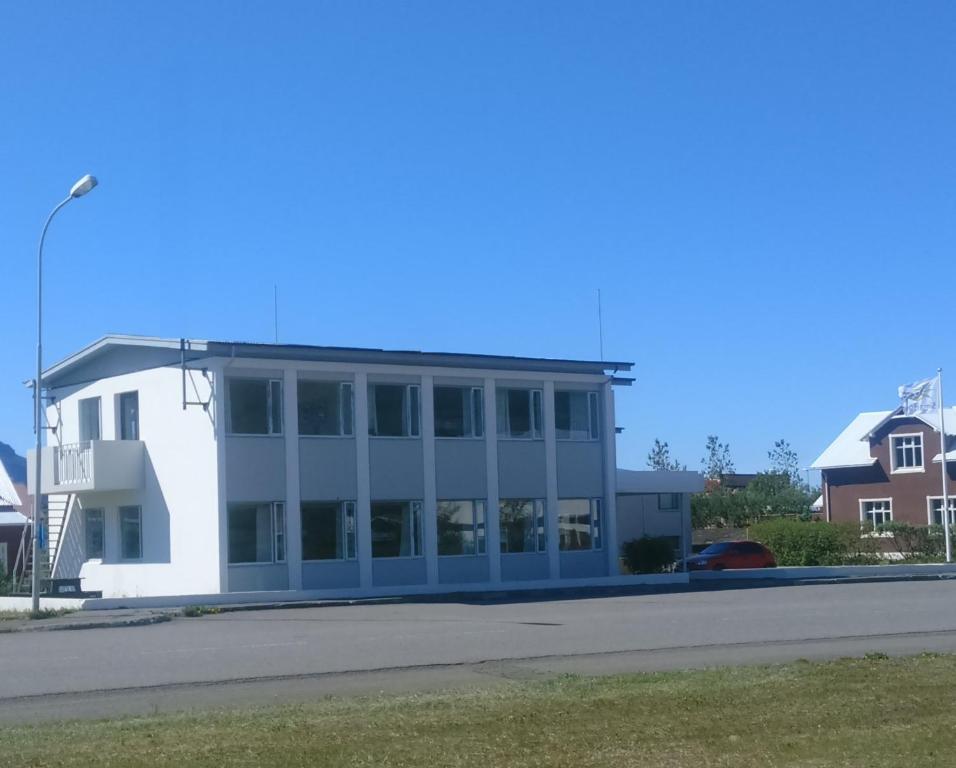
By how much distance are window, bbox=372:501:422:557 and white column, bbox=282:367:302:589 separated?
7.59 ft

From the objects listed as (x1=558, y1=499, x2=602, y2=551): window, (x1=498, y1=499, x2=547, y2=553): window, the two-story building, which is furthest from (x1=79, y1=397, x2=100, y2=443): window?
(x1=558, y1=499, x2=602, y2=551): window

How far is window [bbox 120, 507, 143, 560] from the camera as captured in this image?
3538cm

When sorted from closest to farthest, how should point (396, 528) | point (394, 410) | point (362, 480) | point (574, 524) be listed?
point (362, 480) < point (396, 528) < point (394, 410) < point (574, 524)

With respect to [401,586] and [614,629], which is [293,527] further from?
[614,629]

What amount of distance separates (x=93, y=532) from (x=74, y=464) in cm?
272

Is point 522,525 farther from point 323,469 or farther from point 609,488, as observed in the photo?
point 323,469

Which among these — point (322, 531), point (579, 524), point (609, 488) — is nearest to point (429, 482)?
point (322, 531)

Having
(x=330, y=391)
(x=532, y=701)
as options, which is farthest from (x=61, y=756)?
(x=330, y=391)

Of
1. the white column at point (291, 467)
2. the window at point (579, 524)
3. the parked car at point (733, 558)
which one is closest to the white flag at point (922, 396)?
the parked car at point (733, 558)

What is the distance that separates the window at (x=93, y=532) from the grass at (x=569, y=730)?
26.5 m

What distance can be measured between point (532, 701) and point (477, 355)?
2454cm

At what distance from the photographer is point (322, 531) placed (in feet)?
111

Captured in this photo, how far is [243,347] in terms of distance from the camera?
3219cm

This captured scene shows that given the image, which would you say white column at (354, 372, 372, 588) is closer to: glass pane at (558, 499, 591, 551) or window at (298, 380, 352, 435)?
window at (298, 380, 352, 435)
